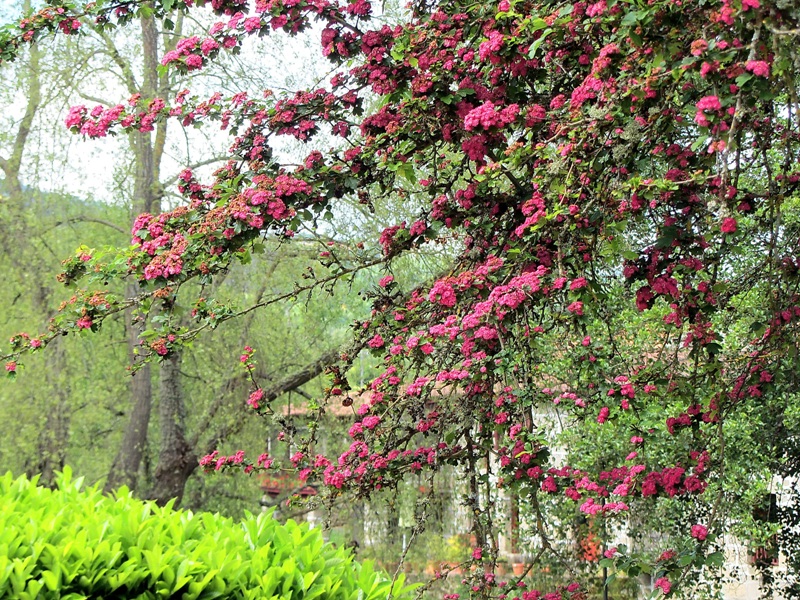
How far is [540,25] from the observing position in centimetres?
239

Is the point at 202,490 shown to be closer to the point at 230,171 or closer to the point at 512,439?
the point at 230,171

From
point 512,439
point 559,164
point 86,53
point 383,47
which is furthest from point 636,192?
point 86,53

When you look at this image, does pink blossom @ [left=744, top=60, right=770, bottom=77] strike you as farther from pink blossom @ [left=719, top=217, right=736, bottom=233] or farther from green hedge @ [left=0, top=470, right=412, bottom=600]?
green hedge @ [left=0, top=470, right=412, bottom=600]

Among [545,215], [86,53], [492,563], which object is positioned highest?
[86,53]

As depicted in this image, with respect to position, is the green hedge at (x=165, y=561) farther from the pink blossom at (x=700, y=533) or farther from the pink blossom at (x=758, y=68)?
the pink blossom at (x=758, y=68)

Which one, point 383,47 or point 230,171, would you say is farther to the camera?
point 230,171

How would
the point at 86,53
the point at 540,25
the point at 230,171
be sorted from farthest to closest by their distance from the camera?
the point at 86,53 → the point at 230,171 → the point at 540,25

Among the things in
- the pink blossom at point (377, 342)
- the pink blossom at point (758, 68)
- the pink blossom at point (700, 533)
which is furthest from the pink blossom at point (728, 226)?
the pink blossom at point (377, 342)

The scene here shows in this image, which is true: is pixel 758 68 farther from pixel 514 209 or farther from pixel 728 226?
pixel 514 209

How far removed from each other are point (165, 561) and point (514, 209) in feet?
5.63

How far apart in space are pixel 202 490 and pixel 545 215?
28.7ft

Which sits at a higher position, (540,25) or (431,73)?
(431,73)

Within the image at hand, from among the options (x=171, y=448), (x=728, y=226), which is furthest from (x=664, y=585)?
(x=171, y=448)

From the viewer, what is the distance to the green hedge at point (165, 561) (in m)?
2.63
